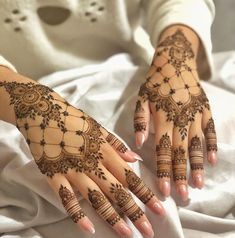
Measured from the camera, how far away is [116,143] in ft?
2.66

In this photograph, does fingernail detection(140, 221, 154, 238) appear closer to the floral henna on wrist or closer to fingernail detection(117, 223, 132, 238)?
fingernail detection(117, 223, 132, 238)

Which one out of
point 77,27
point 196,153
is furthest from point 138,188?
point 77,27

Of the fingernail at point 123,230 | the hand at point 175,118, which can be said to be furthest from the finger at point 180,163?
the fingernail at point 123,230

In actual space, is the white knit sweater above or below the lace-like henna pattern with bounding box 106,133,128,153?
above

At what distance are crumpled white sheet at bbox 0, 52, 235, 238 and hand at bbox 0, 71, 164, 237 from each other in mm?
21

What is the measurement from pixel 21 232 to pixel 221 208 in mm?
313

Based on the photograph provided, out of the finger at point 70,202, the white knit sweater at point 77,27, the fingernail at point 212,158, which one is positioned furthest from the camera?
the white knit sweater at point 77,27

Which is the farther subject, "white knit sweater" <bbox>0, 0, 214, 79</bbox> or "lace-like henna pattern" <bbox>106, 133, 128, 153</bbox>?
"white knit sweater" <bbox>0, 0, 214, 79</bbox>

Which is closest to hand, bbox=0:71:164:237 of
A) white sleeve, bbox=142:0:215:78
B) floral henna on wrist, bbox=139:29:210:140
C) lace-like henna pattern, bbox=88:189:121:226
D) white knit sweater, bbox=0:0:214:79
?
lace-like henna pattern, bbox=88:189:121:226

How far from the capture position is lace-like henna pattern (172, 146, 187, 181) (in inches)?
31.6

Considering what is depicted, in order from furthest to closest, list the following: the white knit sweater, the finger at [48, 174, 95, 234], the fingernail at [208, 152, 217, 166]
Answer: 1. the white knit sweater
2. the fingernail at [208, 152, 217, 166]
3. the finger at [48, 174, 95, 234]

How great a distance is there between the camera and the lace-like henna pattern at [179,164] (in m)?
0.80

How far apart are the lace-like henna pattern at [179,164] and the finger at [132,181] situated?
0.06 metres

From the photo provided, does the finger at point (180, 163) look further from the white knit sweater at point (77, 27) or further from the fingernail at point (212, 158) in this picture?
the white knit sweater at point (77, 27)
